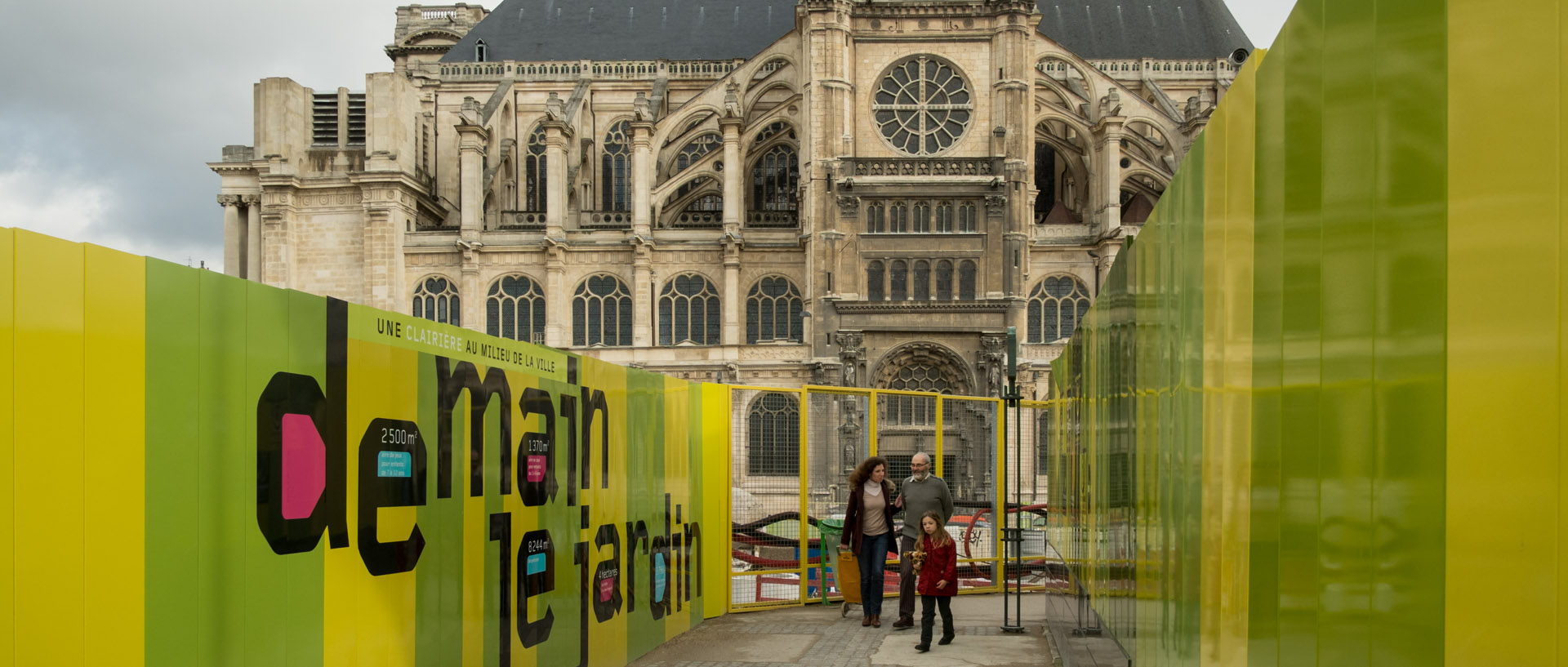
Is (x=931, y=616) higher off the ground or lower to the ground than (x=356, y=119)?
lower

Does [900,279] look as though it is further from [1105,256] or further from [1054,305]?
[1105,256]

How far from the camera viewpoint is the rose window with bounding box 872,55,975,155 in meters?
37.6

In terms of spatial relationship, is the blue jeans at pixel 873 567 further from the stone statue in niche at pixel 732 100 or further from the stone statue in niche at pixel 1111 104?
the stone statue in niche at pixel 1111 104

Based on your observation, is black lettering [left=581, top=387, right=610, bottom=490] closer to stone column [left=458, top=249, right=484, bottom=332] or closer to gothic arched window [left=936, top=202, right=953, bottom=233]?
gothic arched window [left=936, top=202, right=953, bottom=233]

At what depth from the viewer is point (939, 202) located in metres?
36.6

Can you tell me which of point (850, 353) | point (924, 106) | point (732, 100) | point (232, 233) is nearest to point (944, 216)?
point (924, 106)

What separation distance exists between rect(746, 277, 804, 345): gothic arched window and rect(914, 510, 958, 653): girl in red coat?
2762cm

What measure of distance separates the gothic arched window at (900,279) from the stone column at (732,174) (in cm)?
481

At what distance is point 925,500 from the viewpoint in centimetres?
1090

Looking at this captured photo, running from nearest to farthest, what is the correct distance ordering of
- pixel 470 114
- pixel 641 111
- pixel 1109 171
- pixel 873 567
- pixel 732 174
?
pixel 873 567 < pixel 1109 171 < pixel 732 174 < pixel 641 111 < pixel 470 114

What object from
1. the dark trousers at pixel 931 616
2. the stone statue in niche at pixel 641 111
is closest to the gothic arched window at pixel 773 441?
the dark trousers at pixel 931 616

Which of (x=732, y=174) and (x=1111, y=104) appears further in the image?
(x=1111, y=104)

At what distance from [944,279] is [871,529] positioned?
25499 millimetres
